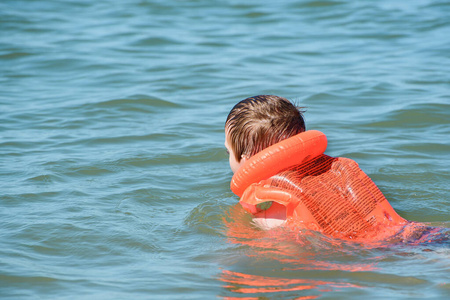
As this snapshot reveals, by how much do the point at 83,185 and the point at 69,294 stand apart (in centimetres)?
206

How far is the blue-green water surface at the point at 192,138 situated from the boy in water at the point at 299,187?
136mm

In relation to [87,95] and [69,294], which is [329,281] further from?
[87,95]

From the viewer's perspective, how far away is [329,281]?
3.63 m

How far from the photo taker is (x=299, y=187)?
3963 millimetres

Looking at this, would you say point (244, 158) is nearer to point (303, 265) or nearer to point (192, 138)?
point (303, 265)

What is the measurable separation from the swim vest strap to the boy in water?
0.03 feet

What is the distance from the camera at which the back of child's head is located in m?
4.17

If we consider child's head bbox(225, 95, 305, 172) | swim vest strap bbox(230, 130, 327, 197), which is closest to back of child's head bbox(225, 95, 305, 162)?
child's head bbox(225, 95, 305, 172)

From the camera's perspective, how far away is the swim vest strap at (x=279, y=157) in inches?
155

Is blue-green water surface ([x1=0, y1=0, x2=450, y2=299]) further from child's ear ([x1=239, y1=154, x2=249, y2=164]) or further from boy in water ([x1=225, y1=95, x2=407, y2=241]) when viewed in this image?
child's ear ([x1=239, y1=154, x2=249, y2=164])

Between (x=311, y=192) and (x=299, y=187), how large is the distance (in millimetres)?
88

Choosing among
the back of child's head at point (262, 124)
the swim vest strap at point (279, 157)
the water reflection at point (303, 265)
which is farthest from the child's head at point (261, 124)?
the water reflection at point (303, 265)

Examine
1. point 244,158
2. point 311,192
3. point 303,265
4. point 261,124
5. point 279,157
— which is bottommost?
point 303,265

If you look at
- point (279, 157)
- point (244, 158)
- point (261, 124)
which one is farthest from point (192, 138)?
point (279, 157)
